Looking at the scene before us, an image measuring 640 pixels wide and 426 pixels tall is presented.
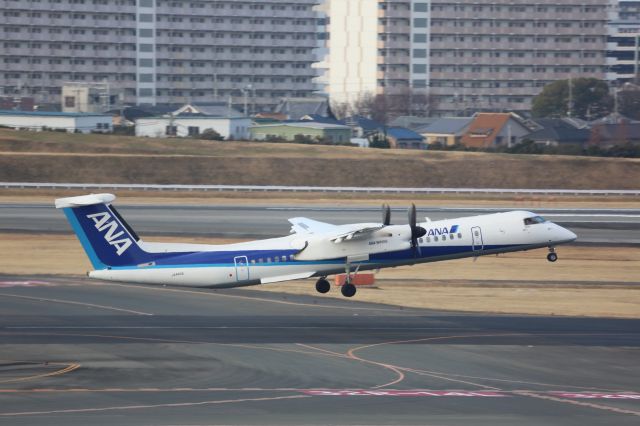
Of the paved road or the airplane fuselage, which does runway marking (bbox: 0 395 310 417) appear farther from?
the paved road

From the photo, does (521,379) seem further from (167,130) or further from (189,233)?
(167,130)

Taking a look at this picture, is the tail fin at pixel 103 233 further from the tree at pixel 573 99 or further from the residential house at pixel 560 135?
the tree at pixel 573 99

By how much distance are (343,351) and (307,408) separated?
343 inches

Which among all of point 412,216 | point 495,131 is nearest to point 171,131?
point 495,131

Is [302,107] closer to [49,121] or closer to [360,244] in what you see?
[49,121]

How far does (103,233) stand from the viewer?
44.9 meters

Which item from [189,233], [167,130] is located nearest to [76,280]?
[189,233]

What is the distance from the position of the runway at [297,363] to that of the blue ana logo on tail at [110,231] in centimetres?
341

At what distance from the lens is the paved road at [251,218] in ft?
243

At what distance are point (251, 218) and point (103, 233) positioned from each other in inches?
1436

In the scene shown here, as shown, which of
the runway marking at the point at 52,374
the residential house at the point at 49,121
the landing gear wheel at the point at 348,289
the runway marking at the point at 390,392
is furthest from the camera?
the residential house at the point at 49,121

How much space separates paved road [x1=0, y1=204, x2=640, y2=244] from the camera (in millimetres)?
74125

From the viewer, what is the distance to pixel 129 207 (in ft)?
285

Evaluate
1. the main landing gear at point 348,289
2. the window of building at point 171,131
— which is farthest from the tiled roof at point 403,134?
the main landing gear at point 348,289
